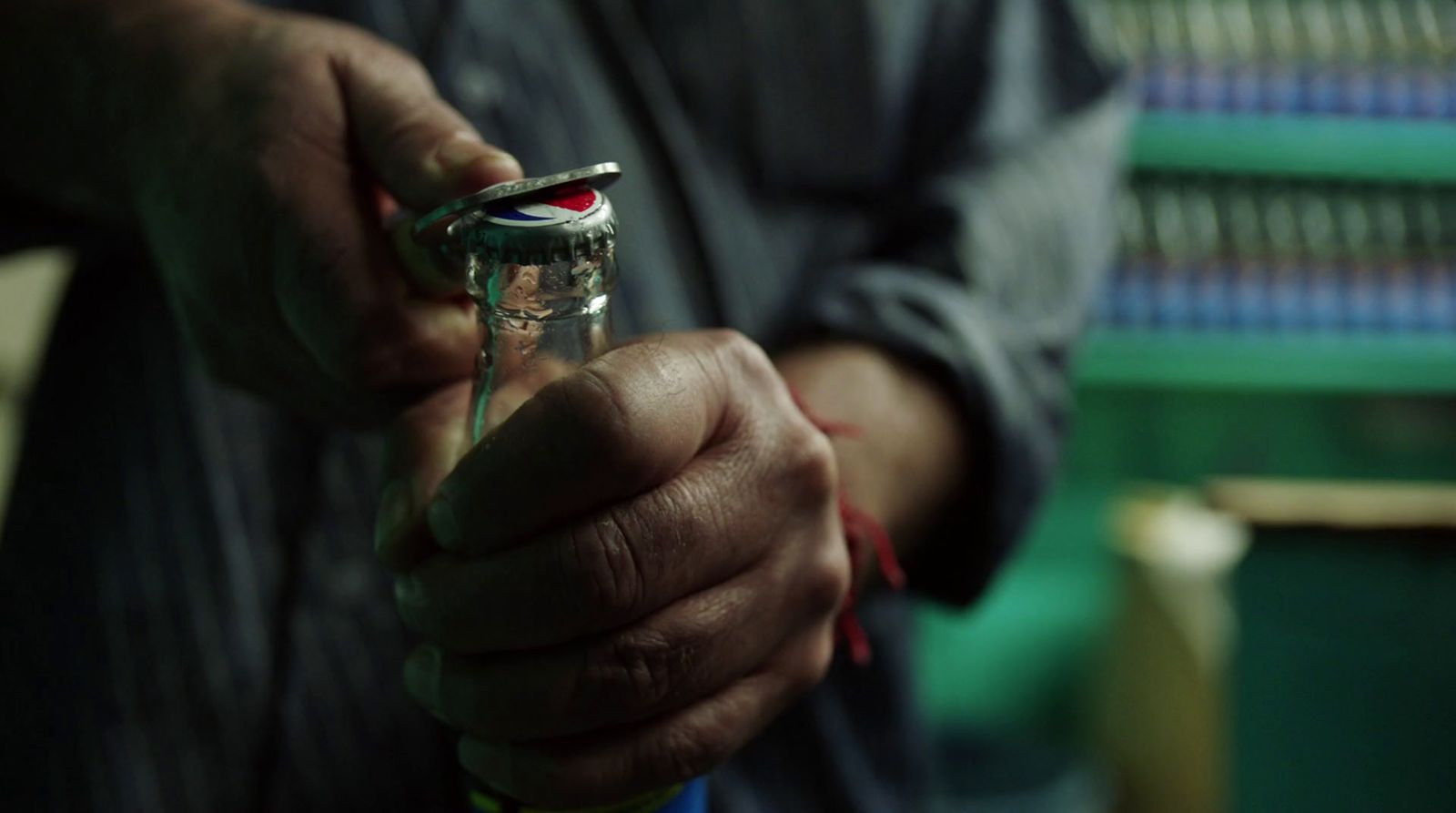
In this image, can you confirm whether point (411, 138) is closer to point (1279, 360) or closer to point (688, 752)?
point (688, 752)

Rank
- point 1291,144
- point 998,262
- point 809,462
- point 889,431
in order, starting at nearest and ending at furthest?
1. point 809,462
2. point 889,431
3. point 998,262
4. point 1291,144

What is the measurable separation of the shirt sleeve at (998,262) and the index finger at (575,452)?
28 centimetres

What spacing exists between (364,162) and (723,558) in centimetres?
18

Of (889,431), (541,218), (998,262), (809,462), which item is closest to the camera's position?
(541,218)

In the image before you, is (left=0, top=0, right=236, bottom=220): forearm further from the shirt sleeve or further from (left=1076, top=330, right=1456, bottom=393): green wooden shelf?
(left=1076, top=330, right=1456, bottom=393): green wooden shelf

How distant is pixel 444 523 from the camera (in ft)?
1.17

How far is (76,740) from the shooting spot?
0.64m

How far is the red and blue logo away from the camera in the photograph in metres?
0.31

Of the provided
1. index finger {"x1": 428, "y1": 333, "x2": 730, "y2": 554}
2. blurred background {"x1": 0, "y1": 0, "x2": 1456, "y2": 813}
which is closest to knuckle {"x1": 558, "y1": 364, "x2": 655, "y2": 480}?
index finger {"x1": 428, "y1": 333, "x2": 730, "y2": 554}

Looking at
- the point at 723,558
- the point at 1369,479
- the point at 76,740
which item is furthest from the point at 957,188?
the point at 1369,479

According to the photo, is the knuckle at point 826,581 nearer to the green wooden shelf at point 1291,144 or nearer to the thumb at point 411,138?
the thumb at point 411,138

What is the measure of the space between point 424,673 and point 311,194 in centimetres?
16

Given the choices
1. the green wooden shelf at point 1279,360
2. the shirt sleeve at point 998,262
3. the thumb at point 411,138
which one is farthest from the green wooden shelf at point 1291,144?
the thumb at point 411,138

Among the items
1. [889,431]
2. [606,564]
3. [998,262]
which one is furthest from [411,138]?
[998,262]
